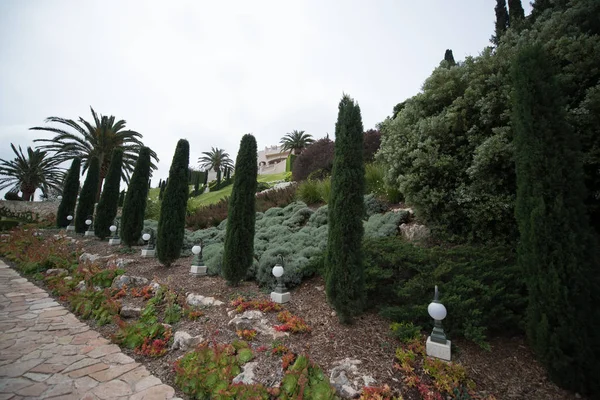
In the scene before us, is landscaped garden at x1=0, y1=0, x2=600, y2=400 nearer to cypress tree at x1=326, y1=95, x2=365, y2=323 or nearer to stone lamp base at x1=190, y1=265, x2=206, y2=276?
cypress tree at x1=326, y1=95, x2=365, y2=323

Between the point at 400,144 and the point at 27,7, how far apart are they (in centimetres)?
804

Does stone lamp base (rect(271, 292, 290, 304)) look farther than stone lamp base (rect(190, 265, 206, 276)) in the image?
No

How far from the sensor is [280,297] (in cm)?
429

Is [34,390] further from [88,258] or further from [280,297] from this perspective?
[88,258]

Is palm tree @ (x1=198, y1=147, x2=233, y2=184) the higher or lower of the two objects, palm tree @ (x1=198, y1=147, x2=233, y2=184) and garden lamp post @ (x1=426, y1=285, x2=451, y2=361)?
the higher

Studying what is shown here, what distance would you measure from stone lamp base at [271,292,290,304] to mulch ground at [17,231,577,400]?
0.29 ft

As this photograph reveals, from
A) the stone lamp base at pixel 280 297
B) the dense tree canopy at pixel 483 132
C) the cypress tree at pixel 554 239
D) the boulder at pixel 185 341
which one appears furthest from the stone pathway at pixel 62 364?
the dense tree canopy at pixel 483 132

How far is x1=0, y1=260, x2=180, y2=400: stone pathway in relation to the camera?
8.79 ft

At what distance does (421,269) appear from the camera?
3.82 m

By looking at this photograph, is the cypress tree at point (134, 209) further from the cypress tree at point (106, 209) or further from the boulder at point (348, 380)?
the boulder at point (348, 380)

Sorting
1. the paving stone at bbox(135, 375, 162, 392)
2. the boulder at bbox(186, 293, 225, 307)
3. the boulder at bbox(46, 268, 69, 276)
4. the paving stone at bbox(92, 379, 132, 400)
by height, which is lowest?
the paving stone at bbox(135, 375, 162, 392)

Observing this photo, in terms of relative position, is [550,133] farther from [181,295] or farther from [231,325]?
[181,295]

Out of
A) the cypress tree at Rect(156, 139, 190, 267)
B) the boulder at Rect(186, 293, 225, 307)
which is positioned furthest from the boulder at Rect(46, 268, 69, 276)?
the boulder at Rect(186, 293, 225, 307)

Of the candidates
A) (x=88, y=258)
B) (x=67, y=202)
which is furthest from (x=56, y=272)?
(x=67, y=202)
